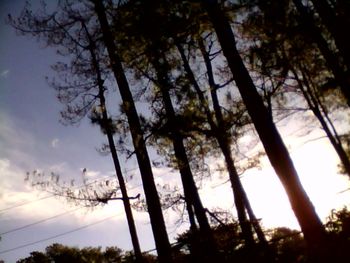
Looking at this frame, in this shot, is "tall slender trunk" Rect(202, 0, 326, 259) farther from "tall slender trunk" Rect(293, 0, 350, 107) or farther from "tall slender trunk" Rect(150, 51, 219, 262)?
"tall slender trunk" Rect(293, 0, 350, 107)

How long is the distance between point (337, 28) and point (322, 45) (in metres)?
3.09

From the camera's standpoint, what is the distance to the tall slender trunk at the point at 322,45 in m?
10.1

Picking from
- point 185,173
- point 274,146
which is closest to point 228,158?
point 185,173

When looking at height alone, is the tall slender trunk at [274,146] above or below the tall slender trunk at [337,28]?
below

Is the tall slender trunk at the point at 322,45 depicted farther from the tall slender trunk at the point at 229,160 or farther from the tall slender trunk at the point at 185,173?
the tall slender trunk at the point at 185,173

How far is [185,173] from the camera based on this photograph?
12938 millimetres

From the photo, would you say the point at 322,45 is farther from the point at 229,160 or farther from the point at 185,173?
the point at 185,173

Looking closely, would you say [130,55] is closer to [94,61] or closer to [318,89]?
[94,61]

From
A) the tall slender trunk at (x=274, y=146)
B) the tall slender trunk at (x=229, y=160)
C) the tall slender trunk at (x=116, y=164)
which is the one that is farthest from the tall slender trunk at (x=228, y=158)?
the tall slender trunk at (x=274, y=146)

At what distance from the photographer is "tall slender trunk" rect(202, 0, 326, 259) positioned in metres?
5.73

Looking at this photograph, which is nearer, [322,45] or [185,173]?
[322,45]

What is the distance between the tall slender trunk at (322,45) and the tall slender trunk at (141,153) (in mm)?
5805

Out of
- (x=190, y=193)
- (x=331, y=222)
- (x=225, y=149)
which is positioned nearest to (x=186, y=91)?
(x=225, y=149)

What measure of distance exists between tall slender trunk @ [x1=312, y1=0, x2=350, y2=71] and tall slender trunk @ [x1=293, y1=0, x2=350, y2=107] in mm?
1962
